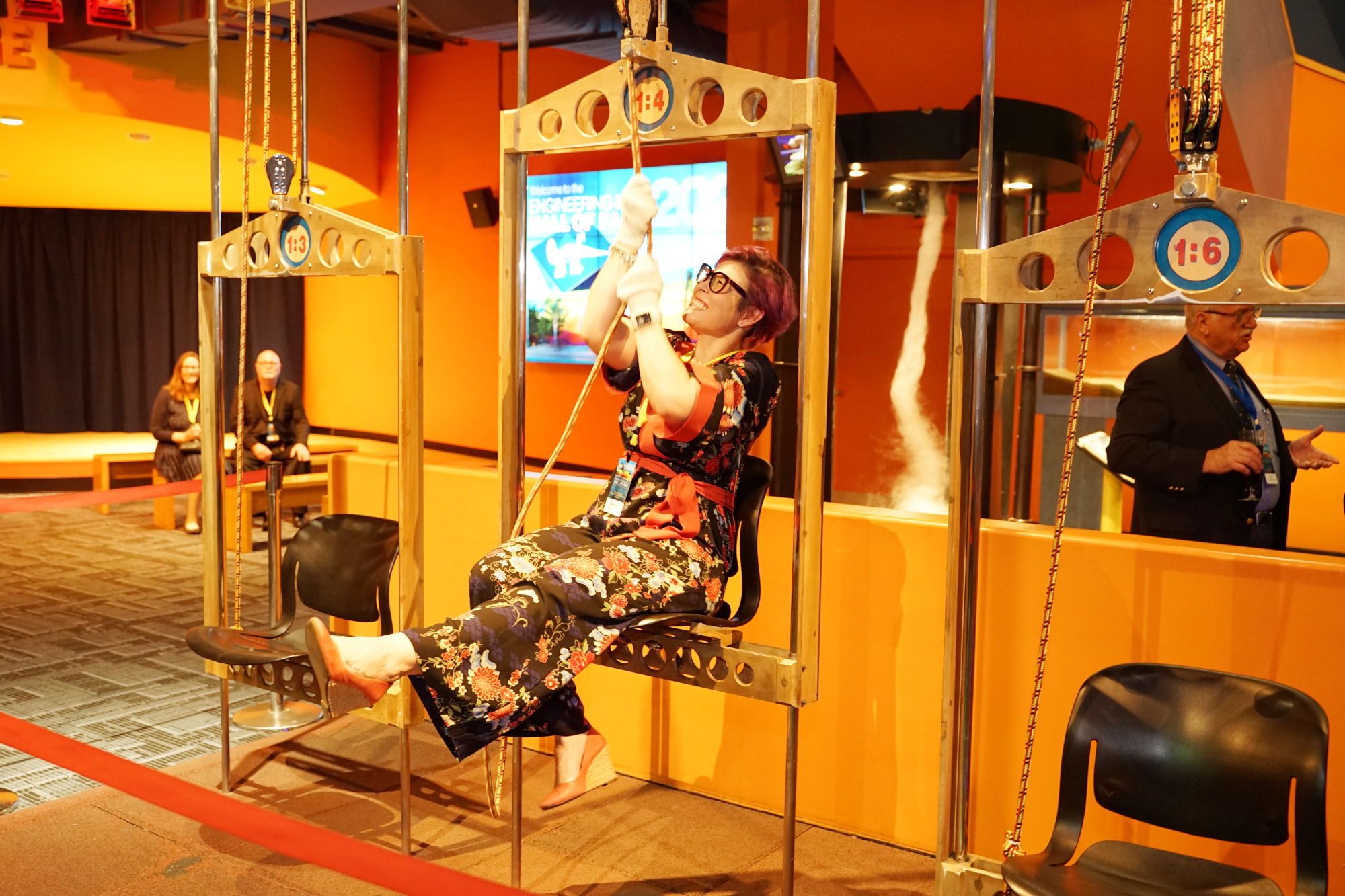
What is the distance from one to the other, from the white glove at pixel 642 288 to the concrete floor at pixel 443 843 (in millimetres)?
1342

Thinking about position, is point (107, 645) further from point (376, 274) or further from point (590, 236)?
point (590, 236)

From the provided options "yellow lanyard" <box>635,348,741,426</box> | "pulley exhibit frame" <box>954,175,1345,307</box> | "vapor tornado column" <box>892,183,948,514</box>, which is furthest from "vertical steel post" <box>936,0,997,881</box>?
"vapor tornado column" <box>892,183,948,514</box>

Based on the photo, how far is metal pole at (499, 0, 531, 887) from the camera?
252cm

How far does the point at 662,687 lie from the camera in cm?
325

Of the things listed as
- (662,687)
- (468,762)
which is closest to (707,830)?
(662,687)

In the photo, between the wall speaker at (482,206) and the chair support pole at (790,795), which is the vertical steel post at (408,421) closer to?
the chair support pole at (790,795)

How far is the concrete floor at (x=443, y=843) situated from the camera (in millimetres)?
2600

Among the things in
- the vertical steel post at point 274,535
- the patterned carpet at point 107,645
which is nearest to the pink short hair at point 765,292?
the vertical steel post at point 274,535

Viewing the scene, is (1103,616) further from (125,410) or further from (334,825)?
(125,410)

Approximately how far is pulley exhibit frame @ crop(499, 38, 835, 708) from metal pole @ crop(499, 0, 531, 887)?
0.25 feet

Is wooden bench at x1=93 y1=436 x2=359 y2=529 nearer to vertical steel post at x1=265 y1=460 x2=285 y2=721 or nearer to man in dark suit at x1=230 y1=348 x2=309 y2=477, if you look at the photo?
man in dark suit at x1=230 y1=348 x2=309 y2=477

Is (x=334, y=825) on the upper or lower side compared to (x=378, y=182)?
lower

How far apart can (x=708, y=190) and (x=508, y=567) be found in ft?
19.9

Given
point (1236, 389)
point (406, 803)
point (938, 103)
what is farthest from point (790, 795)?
point (938, 103)
